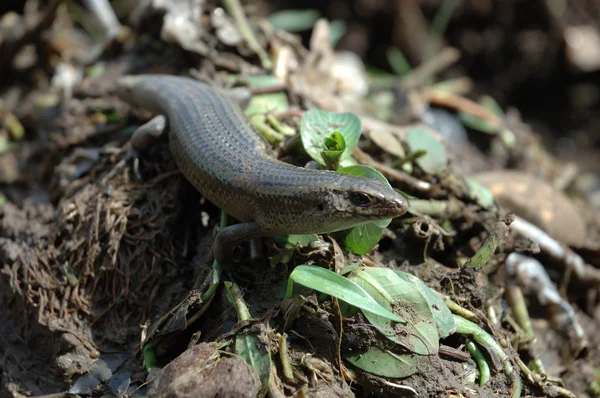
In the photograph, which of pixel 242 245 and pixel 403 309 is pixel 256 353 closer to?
pixel 403 309

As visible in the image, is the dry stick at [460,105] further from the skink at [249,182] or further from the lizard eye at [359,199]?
the lizard eye at [359,199]

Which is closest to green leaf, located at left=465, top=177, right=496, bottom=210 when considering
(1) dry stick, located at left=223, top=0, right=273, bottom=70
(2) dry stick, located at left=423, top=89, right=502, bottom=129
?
(1) dry stick, located at left=223, top=0, right=273, bottom=70

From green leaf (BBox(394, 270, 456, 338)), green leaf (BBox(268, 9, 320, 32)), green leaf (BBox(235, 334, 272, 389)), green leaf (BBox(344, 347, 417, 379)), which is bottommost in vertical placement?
green leaf (BBox(268, 9, 320, 32))

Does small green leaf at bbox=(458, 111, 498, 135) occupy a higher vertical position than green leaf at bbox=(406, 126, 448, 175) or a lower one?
lower

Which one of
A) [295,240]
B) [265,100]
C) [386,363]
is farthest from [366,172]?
[265,100]

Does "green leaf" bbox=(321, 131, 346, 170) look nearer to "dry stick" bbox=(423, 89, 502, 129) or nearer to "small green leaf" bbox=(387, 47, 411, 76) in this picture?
"dry stick" bbox=(423, 89, 502, 129)

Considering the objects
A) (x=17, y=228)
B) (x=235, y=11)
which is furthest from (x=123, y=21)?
(x=17, y=228)

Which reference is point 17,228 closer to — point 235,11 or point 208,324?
point 208,324
